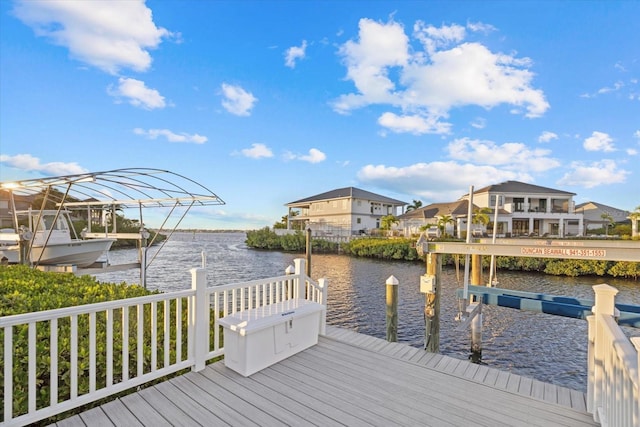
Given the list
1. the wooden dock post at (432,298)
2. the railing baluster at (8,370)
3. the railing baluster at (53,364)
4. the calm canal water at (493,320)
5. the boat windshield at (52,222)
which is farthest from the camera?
the boat windshield at (52,222)

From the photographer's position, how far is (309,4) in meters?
11.2

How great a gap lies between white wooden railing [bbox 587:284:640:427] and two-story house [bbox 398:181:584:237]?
3038 cm

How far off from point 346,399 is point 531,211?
37.7 metres

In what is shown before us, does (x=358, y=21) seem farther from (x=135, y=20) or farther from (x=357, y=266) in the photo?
(x=357, y=266)

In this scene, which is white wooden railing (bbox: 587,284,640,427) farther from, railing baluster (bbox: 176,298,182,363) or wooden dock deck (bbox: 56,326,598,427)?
railing baluster (bbox: 176,298,182,363)

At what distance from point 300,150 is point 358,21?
9.77m

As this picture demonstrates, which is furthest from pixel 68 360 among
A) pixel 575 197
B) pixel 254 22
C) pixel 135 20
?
pixel 575 197

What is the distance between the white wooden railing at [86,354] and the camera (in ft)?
7.18

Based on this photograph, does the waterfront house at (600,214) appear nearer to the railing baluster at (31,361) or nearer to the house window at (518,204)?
the house window at (518,204)

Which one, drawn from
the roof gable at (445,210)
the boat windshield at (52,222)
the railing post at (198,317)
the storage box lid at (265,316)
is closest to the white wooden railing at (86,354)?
the railing post at (198,317)

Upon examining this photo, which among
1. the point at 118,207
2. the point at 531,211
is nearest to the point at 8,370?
the point at 118,207

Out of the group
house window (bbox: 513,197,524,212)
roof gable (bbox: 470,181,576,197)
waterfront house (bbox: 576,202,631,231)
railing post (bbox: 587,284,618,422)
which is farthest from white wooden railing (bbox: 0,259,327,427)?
waterfront house (bbox: 576,202,631,231)

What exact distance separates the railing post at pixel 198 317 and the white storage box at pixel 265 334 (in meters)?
0.23

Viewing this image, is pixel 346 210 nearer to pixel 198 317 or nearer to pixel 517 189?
pixel 517 189
